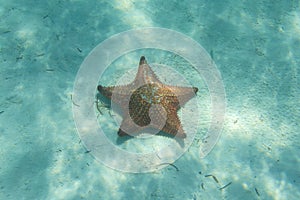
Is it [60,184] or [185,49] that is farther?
[185,49]

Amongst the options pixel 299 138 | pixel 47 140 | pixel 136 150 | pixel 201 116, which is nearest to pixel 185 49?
pixel 201 116

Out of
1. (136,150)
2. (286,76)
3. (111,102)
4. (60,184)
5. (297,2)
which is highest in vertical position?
(297,2)

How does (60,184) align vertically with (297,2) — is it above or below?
below

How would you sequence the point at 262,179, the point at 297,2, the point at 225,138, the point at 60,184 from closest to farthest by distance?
the point at 60,184
the point at 262,179
the point at 225,138
the point at 297,2

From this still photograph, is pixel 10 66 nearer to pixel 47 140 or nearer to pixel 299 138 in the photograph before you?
pixel 47 140

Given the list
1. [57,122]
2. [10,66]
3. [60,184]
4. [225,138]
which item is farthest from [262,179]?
[10,66]

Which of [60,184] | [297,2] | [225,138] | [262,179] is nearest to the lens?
[60,184]
